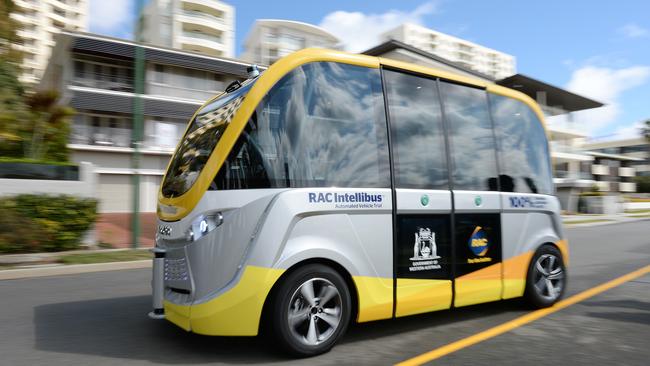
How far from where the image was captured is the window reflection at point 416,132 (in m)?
4.56

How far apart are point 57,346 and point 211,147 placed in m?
2.26

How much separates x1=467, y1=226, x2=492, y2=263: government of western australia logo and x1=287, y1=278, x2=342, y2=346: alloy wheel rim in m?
1.64

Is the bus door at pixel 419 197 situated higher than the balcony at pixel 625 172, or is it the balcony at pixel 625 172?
the balcony at pixel 625 172

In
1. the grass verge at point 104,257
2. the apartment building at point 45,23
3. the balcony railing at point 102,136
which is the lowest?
the grass verge at point 104,257

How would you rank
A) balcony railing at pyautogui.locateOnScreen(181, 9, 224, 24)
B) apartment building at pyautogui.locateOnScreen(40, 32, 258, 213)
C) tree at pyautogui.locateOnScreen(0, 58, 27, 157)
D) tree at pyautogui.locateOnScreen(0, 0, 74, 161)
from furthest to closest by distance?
1. balcony railing at pyautogui.locateOnScreen(181, 9, 224, 24)
2. apartment building at pyautogui.locateOnScreen(40, 32, 258, 213)
3. tree at pyautogui.locateOnScreen(0, 0, 74, 161)
4. tree at pyautogui.locateOnScreen(0, 58, 27, 157)

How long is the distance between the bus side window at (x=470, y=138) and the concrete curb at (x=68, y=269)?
7016 mm

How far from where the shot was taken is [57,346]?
4.32 metres

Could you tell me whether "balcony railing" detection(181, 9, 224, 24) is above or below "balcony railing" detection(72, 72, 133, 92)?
above

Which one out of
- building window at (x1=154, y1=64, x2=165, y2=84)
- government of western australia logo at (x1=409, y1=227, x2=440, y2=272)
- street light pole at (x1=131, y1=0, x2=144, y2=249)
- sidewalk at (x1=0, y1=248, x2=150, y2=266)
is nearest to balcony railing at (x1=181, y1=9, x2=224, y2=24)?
building window at (x1=154, y1=64, x2=165, y2=84)

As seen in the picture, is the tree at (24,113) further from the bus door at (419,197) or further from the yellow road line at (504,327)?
the yellow road line at (504,327)

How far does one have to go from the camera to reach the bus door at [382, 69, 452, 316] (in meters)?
4.45

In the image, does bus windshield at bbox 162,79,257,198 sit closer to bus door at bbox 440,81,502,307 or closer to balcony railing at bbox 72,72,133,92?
bus door at bbox 440,81,502,307

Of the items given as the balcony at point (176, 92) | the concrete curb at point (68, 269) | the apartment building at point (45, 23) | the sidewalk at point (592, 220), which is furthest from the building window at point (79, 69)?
the apartment building at point (45, 23)

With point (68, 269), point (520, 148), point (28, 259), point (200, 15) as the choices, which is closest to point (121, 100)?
point (28, 259)
